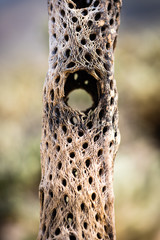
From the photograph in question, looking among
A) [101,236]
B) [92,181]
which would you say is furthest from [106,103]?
[101,236]

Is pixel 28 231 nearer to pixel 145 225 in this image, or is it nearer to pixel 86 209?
pixel 145 225

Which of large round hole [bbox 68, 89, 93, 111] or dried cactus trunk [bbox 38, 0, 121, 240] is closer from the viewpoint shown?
dried cactus trunk [bbox 38, 0, 121, 240]

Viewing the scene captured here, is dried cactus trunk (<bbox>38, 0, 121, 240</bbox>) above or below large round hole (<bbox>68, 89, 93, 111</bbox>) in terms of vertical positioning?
below

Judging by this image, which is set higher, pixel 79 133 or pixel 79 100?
pixel 79 100

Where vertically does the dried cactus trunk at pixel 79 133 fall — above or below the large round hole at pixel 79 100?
below

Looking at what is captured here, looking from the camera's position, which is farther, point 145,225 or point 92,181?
point 145,225

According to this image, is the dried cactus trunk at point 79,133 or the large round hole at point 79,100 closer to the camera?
the dried cactus trunk at point 79,133

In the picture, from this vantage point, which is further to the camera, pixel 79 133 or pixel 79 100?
pixel 79 100

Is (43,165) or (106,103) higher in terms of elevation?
(106,103)
